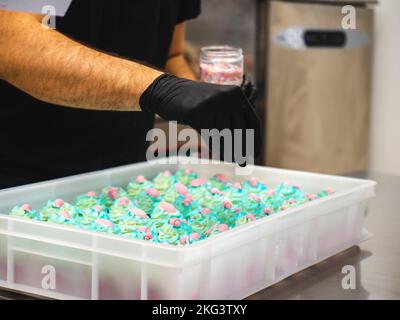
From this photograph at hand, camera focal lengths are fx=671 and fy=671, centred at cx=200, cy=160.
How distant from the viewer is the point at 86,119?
185cm

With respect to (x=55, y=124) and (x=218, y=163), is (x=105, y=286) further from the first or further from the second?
(x=55, y=124)

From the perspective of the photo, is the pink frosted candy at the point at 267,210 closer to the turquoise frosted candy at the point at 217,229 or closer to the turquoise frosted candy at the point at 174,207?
the turquoise frosted candy at the point at 174,207

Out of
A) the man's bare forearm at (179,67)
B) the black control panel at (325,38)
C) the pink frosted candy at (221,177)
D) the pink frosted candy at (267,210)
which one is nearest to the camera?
the pink frosted candy at (267,210)

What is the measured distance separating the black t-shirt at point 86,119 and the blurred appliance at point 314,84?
4.75 feet

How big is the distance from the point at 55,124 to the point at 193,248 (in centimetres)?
98

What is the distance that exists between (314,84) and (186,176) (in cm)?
215

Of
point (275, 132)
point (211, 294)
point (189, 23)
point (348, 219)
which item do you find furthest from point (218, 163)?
point (275, 132)

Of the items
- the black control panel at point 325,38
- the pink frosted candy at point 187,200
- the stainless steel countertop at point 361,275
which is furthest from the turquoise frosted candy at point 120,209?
the black control panel at point 325,38

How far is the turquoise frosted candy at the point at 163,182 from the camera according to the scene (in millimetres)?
1500

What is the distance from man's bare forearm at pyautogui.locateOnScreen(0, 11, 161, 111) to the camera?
1211 mm

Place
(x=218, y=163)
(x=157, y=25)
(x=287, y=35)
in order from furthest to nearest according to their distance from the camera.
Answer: (x=287, y=35) < (x=157, y=25) < (x=218, y=163)

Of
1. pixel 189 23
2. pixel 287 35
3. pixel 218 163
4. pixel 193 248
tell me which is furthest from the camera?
pixel 287 35
